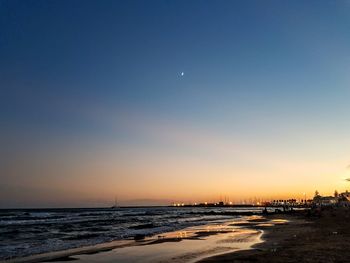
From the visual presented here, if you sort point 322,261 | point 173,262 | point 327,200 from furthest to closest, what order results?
point 327,200 → point 173,262 → point 322,261

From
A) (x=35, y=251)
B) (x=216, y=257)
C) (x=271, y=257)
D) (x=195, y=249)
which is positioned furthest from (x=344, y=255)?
(x=35, y=251)

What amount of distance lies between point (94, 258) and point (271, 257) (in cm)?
983

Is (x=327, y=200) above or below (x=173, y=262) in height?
above

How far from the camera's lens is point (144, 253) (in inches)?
958

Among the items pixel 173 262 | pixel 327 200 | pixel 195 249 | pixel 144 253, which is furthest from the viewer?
pixel 327 200

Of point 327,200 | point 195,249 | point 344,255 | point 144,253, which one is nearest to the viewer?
point 344,255

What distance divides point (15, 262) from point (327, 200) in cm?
19443

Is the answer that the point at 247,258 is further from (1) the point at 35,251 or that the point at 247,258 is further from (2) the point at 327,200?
(2) the point at 327,200

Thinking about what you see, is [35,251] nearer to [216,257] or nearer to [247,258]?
[216,257]

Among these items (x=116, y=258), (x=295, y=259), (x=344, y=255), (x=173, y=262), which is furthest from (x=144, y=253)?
(x=344, y=255)

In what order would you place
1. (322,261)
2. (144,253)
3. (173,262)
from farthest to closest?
(144,253) → (173,262) → (322,261)

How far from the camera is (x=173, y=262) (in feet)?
65.4

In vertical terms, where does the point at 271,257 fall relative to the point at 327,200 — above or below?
below

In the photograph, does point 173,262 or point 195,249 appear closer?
point 173,262
